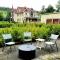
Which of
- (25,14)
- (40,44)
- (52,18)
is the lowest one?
(40,44)

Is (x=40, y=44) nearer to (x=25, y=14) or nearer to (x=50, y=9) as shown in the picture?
(x=50, y=9)

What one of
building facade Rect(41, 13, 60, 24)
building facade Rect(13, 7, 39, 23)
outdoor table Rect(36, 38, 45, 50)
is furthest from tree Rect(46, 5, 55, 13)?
outdoor table Rect(36, 38, 45, 50)

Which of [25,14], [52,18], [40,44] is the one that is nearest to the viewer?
[40,44]

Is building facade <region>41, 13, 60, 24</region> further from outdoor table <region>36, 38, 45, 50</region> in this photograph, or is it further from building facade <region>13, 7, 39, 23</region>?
building facade <region>13, 7, 39, 23</region>

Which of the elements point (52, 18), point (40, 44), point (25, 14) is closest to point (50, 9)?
point (25, 14)

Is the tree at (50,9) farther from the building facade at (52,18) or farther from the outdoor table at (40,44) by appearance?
the outdoor table at (40,44)

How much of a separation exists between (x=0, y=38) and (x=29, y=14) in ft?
133

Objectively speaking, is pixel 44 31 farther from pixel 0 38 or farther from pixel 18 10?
Result: pixel 18 10

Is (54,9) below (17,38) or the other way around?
the other way around

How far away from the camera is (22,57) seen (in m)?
8.09

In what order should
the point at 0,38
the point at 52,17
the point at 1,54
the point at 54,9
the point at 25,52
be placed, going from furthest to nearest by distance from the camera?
the point at 54,9
the point at 52,17
the point at 0,38
the point at 1,54
the point at 25,52

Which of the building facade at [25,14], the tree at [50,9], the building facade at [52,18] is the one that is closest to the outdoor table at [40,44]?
the building facade at [52,18]

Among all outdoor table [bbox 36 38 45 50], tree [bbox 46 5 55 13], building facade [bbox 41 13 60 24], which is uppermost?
tree [bbox 46 5 55 13]

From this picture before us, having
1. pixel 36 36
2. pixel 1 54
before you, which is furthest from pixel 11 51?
pixel 36 36
